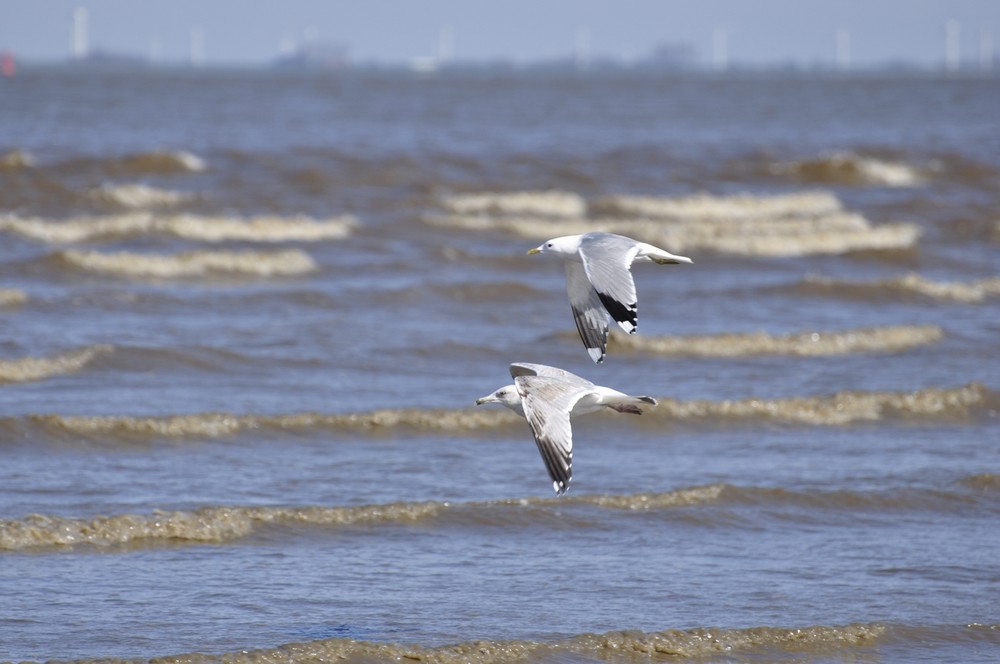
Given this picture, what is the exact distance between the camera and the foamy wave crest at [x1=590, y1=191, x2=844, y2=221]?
72.3 ft

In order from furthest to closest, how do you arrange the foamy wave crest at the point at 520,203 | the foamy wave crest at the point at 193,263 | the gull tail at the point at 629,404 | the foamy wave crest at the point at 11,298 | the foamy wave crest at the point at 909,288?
the foamy wave crest at the point at 520,203 → the foamy wave crest at the point at 193,263 → the foamy wave crest at the point at 909,288 → the foamy wave crest at the point at 11,298 → the gull tail at the point at 629,404

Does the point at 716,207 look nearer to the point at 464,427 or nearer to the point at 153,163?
the point at 153,163

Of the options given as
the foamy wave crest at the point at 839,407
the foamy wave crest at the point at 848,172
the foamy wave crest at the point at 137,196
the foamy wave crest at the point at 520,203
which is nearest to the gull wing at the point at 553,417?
the foamy wave crest at the point at 839,407

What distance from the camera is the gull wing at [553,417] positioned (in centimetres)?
575

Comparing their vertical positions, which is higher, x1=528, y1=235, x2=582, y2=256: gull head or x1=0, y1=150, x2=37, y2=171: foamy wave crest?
x1=0, y1=150, x2=37, y2=171: foamy wave crest

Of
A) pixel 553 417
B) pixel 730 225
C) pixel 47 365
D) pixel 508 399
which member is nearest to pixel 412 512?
pixel 508 399

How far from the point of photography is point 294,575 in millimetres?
6805

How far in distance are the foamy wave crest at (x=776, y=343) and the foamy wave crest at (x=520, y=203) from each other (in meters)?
8.39

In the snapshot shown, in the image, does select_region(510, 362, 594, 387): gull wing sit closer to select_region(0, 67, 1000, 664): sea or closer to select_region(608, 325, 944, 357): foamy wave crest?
select_region(0, 67, 1000, 664): sea

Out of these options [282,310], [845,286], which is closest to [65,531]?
[282,310]

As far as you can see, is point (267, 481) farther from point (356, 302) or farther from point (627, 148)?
point (627, 148)

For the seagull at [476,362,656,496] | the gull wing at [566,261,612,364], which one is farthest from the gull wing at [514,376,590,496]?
the gull wing at [566,261,612,364]

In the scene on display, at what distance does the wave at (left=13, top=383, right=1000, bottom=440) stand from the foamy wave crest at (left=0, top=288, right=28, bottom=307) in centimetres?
424

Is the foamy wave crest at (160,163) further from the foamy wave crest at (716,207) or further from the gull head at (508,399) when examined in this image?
the gull head at (508,399)
